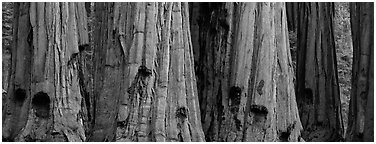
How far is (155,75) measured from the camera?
10672 mm

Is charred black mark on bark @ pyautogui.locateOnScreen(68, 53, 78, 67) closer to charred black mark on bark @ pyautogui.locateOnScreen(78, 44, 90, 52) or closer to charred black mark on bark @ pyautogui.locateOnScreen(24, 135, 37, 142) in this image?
charred black mark on bark @ pyautogui.locateOnScreen(78, 44, 90, 52)

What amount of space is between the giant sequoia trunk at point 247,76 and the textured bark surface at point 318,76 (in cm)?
150

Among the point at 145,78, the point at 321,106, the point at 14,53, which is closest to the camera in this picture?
the point at 145,78

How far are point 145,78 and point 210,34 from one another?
1568 millimetres

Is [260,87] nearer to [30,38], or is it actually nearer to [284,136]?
[284,136]

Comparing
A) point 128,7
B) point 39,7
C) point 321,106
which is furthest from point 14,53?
point 321,106

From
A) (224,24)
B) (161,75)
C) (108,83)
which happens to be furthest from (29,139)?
(224,24)

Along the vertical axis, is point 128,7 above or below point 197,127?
above

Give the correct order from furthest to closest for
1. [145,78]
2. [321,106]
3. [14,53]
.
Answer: [321,106]
[14,53]
[145,78]

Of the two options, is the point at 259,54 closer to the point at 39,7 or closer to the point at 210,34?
the point at 210,34

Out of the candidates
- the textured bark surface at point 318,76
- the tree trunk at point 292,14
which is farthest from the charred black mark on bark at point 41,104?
the tree trunk at point 292,14

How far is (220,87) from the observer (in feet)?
38.3

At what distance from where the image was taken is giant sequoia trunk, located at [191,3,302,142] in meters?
11.3

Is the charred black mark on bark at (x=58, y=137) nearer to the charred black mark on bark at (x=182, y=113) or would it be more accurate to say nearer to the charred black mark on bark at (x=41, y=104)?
the charred black mark on bark at (x=41, y=104)
